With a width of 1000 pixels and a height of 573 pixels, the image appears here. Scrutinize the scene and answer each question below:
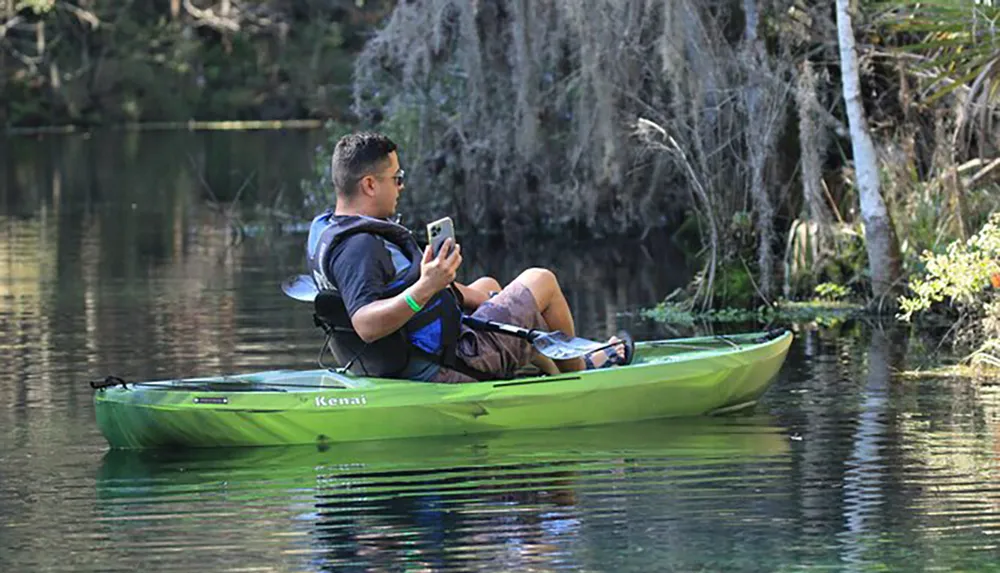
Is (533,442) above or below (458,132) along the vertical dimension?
below

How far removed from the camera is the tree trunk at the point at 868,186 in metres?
14.2

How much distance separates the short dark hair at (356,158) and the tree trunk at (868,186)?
16.9 ft

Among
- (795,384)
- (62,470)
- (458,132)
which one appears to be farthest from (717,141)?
(62,470)

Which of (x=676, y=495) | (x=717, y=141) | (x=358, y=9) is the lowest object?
(x=676, y=495)

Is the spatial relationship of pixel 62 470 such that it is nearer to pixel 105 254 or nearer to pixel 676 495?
pixel 676 495

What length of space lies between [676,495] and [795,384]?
348 centimetres

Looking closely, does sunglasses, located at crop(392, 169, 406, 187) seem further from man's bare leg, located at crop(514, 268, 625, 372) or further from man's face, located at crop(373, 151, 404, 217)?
man's bare leg, located at crop(514, 268, 625, 372)

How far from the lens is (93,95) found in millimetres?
60250

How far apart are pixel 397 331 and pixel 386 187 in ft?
2.12

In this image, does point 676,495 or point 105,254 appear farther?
point 105,254

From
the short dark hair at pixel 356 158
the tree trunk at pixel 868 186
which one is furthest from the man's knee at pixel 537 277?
the tree trunk at pixel 868 186

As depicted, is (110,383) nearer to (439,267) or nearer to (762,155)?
(439,267)

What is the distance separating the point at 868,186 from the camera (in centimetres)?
1449

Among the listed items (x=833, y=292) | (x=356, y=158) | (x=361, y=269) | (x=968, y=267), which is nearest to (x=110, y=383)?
(x=361, y=269)
